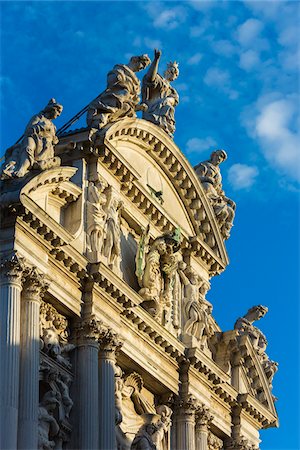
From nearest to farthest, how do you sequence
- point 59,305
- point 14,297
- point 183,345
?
point 14,297
point 59,305
point 183,345

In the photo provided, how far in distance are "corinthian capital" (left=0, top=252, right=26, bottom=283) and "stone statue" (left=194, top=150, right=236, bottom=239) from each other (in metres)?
9.88

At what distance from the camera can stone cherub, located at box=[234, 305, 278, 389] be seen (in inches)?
1307

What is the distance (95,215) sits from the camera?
27.0 meters

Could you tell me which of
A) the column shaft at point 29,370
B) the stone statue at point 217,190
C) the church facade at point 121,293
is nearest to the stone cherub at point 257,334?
the church facade at point 121,293

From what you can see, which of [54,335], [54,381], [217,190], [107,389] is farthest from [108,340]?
[217,190]

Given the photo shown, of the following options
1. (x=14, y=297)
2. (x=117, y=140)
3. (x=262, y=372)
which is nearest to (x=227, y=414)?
(x=262, y=372)

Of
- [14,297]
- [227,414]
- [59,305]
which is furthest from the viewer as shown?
[227,414]

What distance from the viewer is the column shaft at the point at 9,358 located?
2231 centimetres

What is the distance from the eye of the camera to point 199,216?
3216 centimetres

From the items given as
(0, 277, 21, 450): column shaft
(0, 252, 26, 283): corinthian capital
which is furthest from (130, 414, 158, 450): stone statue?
(0, 252, 26, 283): corinthian capital

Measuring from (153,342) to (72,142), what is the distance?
4390 millimetres

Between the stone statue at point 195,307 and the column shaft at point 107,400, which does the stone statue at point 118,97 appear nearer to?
the stone statue at point 195,307

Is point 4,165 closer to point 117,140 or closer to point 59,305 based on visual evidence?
point 59,305

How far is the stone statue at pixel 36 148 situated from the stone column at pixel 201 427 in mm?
7249
